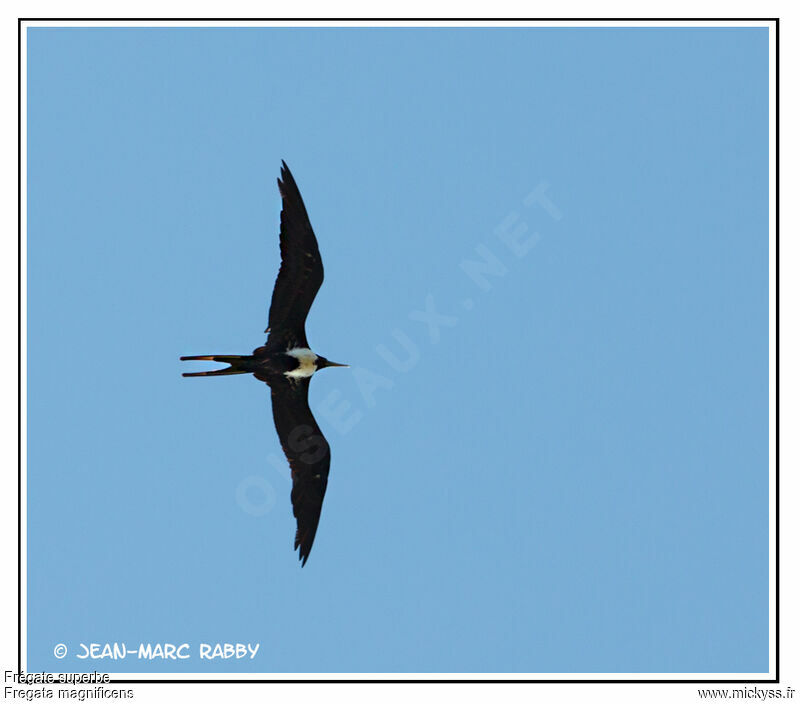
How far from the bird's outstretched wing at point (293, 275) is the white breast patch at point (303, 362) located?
0.11 meters

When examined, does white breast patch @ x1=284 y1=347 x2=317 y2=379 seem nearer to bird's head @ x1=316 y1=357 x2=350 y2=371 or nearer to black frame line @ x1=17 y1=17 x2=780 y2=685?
bird's head @ x1=316 y1=357 x2=350 y2=371

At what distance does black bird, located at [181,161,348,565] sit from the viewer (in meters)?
16.2

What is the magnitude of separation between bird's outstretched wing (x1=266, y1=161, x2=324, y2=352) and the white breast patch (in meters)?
0.11

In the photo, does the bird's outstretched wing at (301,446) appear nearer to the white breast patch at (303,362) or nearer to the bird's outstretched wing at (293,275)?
the white breast patch at (303,362)

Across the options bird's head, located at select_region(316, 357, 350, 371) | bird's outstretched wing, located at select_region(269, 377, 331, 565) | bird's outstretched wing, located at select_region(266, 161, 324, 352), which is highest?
bird's outstretched wing, located at select_region(266, 161, 324, 352)

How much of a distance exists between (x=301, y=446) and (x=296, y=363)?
58.6 inches

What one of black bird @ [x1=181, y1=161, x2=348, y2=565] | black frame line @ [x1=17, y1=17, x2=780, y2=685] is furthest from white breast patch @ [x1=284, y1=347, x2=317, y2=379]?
black frame line @ [x1=17, y1=17, x2=780, y2=685]

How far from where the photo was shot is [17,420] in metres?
16.2

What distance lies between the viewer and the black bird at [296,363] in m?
16.2
